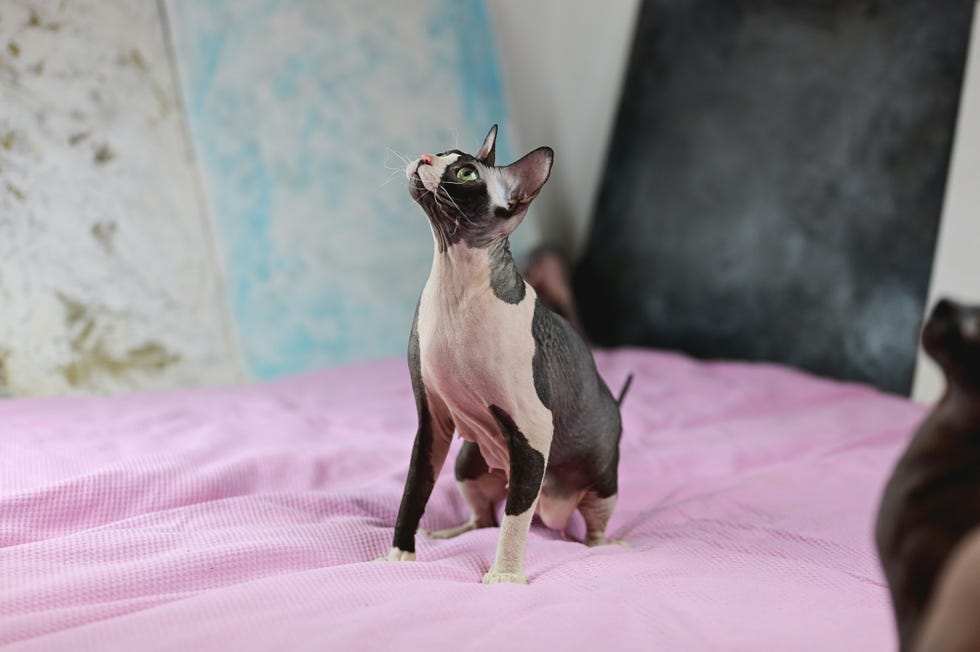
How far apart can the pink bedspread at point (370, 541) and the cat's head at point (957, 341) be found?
270 mm

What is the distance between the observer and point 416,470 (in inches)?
39.2

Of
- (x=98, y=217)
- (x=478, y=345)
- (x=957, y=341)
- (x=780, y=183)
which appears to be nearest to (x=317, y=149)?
(x=98, y=217)

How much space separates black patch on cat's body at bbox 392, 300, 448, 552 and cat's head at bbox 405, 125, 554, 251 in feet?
0.38

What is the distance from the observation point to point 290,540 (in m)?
0.96

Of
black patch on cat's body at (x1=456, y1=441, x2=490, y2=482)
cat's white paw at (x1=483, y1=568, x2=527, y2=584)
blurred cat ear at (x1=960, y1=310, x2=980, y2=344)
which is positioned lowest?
cat's white paw at (x1=483, y1=568, x2=527, y2=584)

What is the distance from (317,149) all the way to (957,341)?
1.87 meters

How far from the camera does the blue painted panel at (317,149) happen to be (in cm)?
209

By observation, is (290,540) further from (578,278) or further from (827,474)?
(578,278)

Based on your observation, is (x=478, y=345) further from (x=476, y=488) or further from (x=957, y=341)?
(x=957, y=341)

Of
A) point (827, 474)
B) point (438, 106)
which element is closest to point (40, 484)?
point (827, 474)

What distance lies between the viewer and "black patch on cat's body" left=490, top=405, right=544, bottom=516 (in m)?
0.92

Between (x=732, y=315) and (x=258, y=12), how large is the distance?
1.43 meters

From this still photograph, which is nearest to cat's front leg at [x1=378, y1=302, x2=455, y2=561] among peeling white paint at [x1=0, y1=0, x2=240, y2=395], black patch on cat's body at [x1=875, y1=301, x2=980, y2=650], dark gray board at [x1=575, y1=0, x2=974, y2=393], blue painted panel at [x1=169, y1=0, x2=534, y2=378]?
black patch on cat's body at [x1=875, y1=301, x2=980, y2=650]

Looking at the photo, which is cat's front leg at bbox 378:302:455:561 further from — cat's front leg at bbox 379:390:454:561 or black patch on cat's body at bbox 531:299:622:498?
black patch on cat's body at bbox 531:299:622:498
